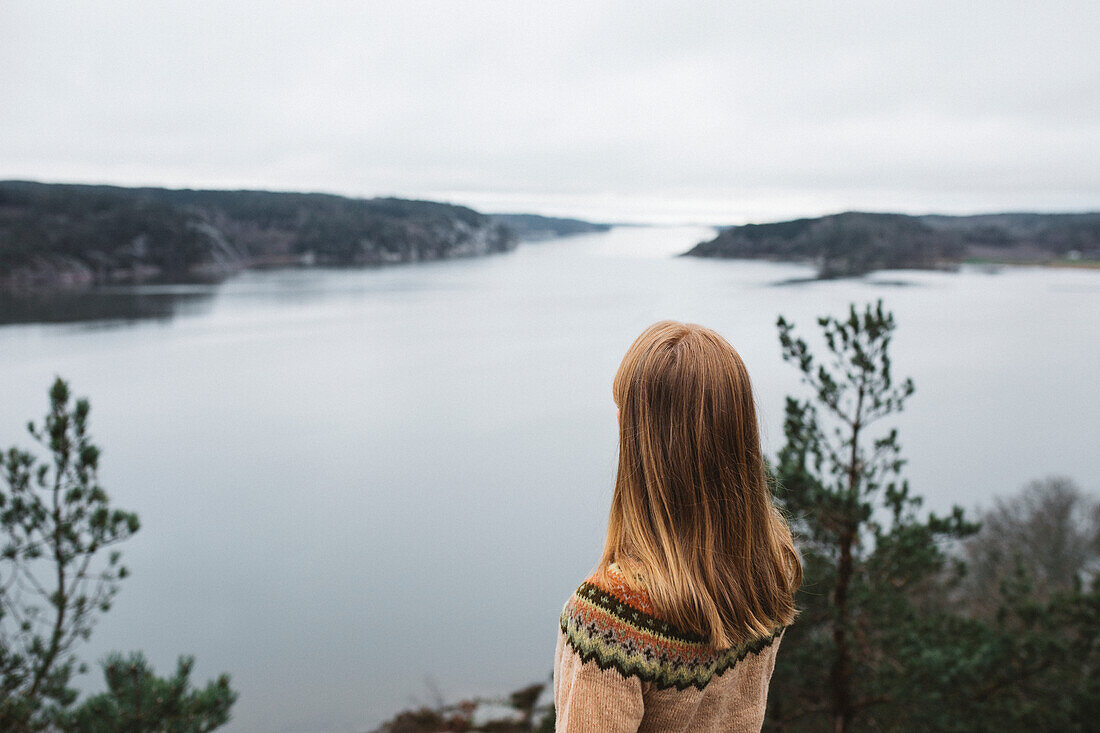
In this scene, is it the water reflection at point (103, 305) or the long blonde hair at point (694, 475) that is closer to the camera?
the long blonde hair at point (694, 475)

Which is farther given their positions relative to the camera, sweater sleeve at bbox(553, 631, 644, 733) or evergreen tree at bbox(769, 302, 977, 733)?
evergreen tree at bbox(769, 302, 977, 733)

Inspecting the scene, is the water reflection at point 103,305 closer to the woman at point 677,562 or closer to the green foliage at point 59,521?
the green foliage at point 59,521

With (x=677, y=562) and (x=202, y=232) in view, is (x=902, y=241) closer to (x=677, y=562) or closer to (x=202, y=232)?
(x=677, y=562)

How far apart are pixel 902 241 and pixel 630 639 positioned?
2944cm

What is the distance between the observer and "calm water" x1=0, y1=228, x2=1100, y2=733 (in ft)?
56.2

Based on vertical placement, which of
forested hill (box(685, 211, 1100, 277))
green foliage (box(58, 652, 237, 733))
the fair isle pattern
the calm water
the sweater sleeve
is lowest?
the calm water

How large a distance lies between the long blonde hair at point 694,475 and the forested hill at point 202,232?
227 feet

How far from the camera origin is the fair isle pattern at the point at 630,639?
3.35 ft

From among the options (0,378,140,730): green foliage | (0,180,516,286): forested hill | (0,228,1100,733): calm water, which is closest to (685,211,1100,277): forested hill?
(0,228,1100,733): calm water

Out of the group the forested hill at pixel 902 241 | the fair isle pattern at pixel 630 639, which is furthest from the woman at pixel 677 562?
the forested hill at pixel 902 241

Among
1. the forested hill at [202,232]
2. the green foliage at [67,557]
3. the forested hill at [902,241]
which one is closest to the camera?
the green foliage at [67,557]

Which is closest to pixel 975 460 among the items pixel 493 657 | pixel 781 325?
pixel 493 657

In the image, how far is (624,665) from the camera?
3.34ft

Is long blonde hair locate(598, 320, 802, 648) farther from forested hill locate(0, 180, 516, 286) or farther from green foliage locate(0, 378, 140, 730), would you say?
forested hill locate(0, 180, 516, 286)
